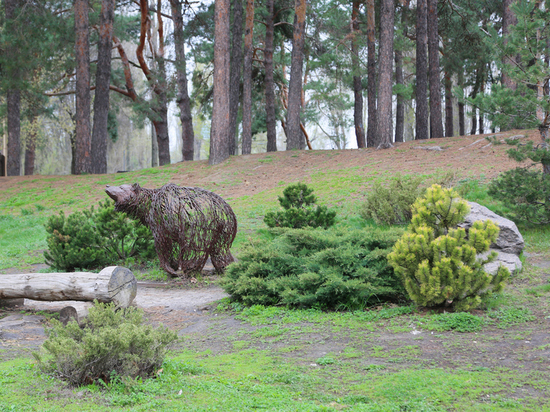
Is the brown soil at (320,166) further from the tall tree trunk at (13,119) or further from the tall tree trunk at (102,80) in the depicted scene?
the tall tree trunk at (13,119)

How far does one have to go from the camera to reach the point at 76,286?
644 cm

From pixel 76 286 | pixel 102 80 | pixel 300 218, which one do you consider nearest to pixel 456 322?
pixel 76 286

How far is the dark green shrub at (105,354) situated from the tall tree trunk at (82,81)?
18407 millimetres

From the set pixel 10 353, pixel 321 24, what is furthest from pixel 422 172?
pixel 321 24

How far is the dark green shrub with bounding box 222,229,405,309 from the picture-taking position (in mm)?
6277

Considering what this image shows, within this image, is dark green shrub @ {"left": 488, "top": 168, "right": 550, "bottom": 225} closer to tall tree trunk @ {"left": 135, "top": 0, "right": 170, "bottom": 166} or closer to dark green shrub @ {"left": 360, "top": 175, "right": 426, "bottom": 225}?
dark green shrub @ {"left": 360, "top": 175, "right": 426, "bottom": 225}

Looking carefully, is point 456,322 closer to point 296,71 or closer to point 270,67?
point 296,71

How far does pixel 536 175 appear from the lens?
966 centimetres

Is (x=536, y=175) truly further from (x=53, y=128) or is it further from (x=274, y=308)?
(x=53, y=128)

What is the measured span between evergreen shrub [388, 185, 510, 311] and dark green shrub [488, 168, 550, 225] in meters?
4.36

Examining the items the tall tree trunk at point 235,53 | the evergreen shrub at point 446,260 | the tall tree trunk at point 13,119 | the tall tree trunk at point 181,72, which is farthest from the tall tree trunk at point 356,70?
the evergreen shrub at point 446,260

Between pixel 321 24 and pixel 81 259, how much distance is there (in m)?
21.1

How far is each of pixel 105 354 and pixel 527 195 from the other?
28.4ft

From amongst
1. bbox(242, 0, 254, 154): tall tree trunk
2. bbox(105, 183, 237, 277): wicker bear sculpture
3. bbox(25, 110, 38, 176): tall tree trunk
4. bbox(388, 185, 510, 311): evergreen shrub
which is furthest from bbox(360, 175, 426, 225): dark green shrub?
bbox(25, 110, 38, 176): tall tree trunk
